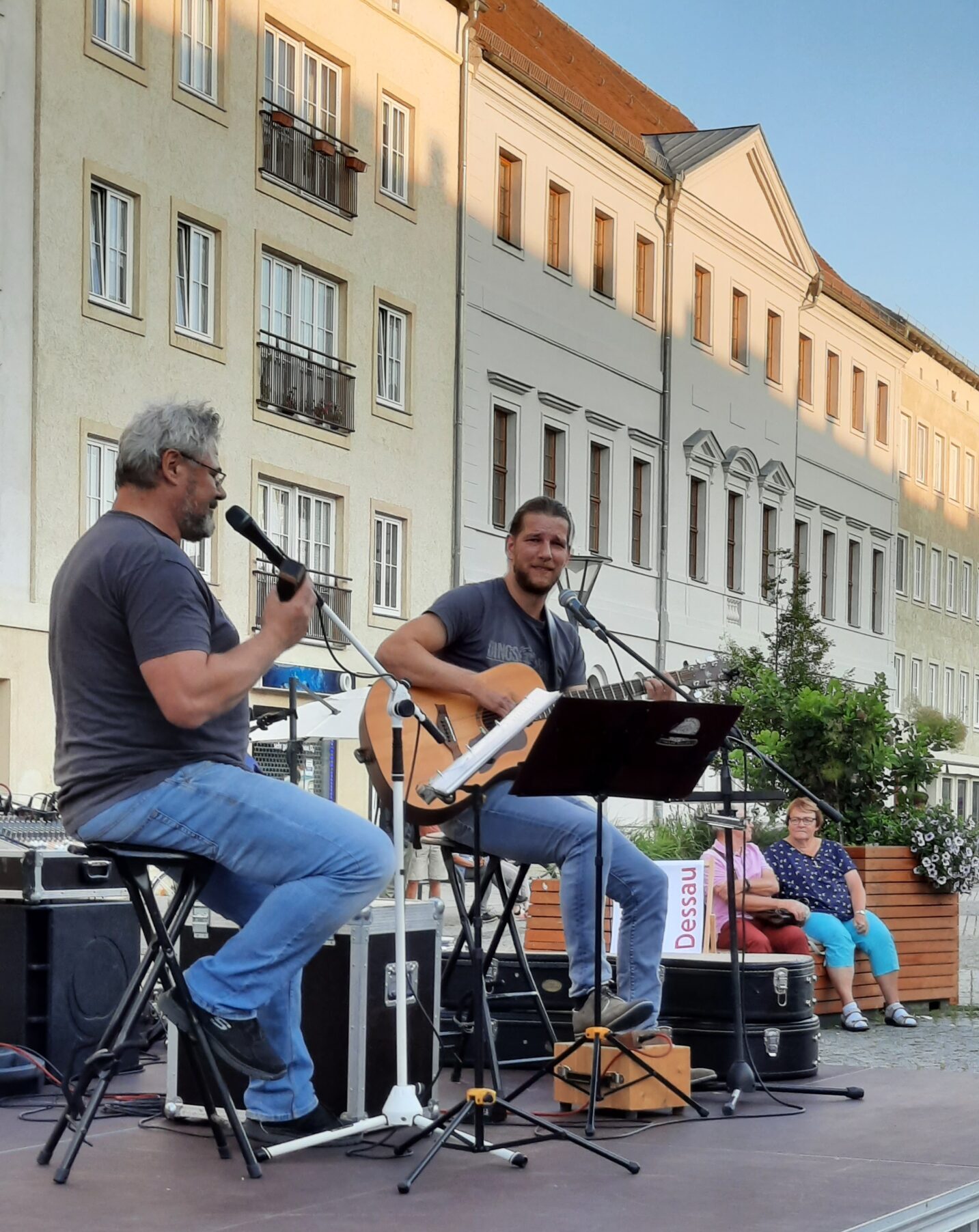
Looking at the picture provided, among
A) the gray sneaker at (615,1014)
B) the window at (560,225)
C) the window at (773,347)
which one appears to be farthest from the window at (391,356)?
the gray sneaker at (615,1014)

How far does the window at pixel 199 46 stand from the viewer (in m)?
25.2

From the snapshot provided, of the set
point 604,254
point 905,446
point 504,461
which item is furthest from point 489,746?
point 905,446

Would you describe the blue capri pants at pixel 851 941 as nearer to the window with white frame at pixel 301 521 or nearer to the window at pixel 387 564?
the window with white frame at pixel 301 521

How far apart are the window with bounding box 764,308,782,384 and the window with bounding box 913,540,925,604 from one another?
11.3 meters

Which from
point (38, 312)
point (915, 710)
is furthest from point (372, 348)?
point (915, 710)

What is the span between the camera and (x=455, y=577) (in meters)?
30.0

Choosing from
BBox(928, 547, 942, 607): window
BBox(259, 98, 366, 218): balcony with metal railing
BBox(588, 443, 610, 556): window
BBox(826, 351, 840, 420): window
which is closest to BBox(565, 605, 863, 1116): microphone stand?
BBox(259, 98, 366, 218): balcony with metal railing

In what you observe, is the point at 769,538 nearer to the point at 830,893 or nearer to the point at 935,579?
the point at 935,579

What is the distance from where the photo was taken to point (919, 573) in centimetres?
5144

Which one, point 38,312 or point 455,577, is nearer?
point 38,312

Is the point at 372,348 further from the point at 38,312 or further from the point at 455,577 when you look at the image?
the point at 38,312

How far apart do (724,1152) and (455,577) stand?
23.8 m

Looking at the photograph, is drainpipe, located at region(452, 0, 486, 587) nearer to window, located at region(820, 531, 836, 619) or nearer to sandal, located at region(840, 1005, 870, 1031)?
window, located at region(820, 531, 836, 619)

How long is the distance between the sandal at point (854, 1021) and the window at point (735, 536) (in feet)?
91.6
